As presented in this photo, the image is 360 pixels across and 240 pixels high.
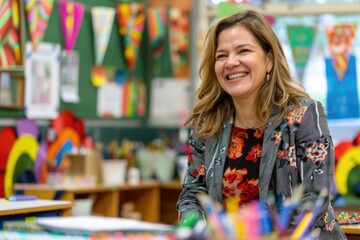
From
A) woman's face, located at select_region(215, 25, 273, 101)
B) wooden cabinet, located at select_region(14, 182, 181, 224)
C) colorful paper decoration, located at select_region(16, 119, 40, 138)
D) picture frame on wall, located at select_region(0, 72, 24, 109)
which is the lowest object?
wooden cabinet, located at select_region(14, 182, 181, 224)

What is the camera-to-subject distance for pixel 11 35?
3969 mm

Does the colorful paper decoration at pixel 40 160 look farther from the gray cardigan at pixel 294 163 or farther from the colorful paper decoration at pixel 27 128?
the gray cardigan at pixel 294 163

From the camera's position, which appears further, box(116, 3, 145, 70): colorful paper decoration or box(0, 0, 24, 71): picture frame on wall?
box(116, 3, 145, 70): colorful paper decoration

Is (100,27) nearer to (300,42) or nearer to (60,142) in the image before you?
(60,142)

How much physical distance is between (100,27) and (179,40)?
2.61 feet

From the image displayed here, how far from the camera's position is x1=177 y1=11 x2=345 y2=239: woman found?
2.19 metres

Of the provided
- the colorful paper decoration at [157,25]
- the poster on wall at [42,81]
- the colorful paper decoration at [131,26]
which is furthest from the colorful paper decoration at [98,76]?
the colorful paper decoration at [157,25]

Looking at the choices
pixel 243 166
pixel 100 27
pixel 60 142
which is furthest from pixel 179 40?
pixel 243 166

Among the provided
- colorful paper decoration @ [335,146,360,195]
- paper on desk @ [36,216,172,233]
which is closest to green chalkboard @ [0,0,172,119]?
colorful paper decoration @ [335,146,360,195]

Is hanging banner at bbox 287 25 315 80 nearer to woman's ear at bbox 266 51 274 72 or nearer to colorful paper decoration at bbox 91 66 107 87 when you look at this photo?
colorful paper decoration at bbox 91 66 107 87

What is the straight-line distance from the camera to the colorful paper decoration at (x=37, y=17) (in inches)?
173

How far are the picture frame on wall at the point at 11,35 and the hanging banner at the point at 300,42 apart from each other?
81.9 inches

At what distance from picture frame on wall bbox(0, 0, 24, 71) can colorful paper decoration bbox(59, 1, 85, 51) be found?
25.1 inches

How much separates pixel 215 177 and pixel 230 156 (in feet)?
0.35
